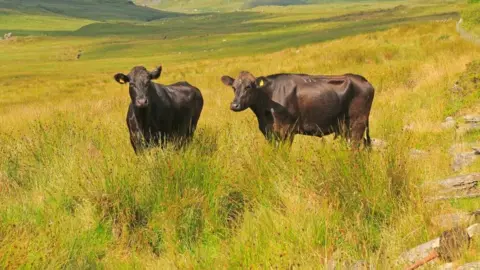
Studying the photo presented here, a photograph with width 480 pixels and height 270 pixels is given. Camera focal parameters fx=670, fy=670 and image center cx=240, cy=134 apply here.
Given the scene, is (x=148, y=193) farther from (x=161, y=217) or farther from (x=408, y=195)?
(x=408, y=195)

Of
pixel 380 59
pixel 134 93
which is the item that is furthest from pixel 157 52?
pixel 134 93

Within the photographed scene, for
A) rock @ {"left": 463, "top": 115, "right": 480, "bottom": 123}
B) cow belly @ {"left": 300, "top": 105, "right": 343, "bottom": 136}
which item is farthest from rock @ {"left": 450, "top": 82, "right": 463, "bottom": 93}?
cow belly @ {"left": 300, "top": 105, "right": 343, "bottom": 136}

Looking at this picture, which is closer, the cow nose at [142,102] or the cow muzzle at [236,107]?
the cow nose at [142,102]

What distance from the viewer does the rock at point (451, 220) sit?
612cm

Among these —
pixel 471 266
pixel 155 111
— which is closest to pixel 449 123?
pixel 155 111

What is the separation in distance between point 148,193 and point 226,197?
94cm

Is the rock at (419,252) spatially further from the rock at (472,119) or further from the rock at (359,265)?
the rock at (472,119)

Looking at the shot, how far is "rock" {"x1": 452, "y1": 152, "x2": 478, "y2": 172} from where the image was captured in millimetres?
8016

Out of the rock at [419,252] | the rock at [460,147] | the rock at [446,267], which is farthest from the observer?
the rock at [460,147]

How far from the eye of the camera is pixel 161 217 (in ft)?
25.5

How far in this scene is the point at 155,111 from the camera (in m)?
11.2

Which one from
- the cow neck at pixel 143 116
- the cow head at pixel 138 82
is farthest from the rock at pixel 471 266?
the cow neck at pixel 143 116

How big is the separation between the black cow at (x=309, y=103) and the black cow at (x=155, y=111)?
1.34m

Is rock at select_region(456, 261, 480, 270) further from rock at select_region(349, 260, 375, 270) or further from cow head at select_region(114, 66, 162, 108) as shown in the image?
cow head at select_region(114, 66, 162, 108)
